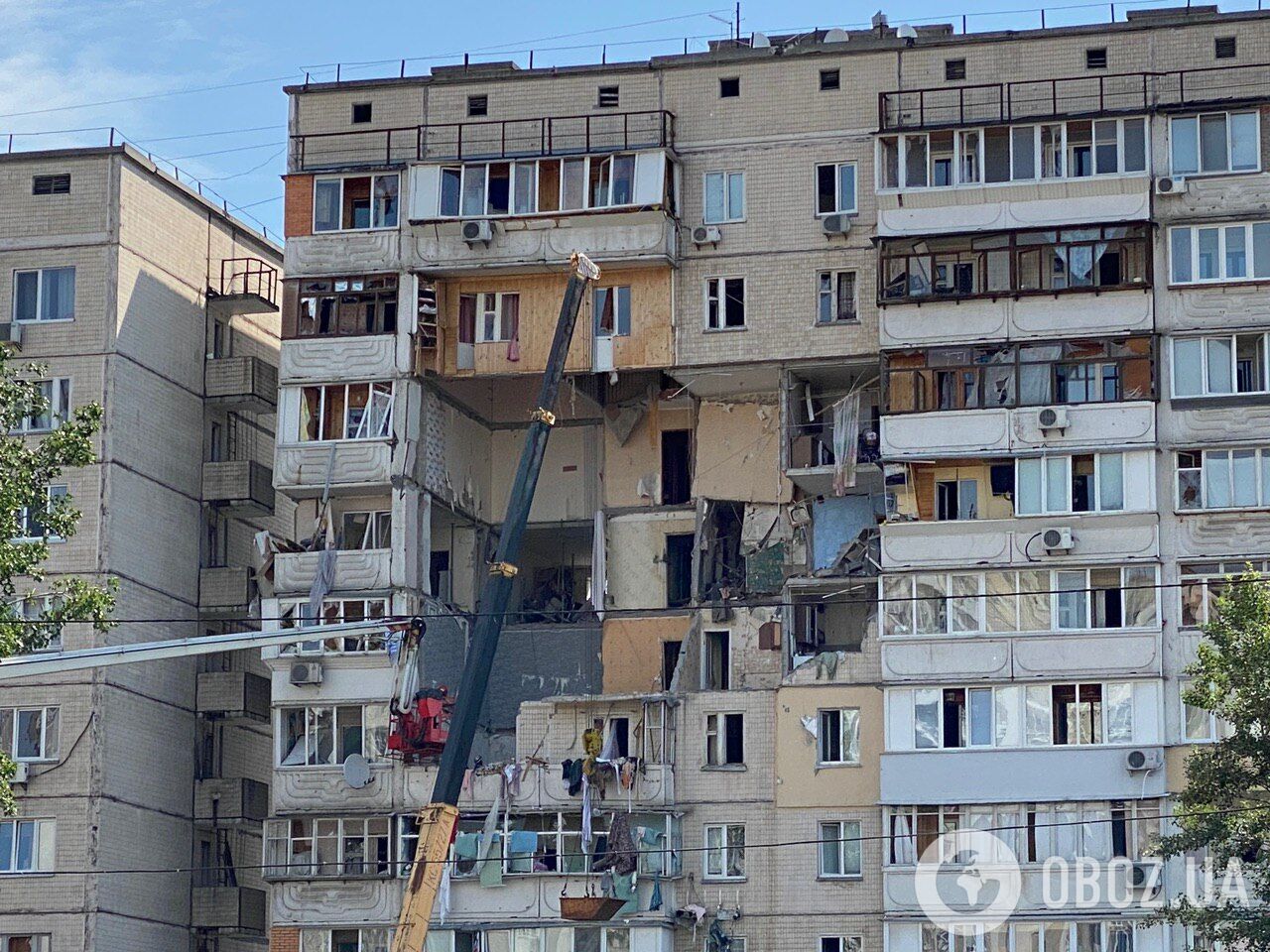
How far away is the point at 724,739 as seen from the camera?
2746 inches

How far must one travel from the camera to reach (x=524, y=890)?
6869 cm

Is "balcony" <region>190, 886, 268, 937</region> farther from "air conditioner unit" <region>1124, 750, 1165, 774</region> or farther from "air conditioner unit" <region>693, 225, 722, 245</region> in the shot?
"air conditioner unit" <region>1124, 750, 1165, 774</region>

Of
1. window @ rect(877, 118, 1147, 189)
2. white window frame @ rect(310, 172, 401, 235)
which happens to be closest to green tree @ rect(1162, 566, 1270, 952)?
window @ rect(877, 118, 1147, 189)

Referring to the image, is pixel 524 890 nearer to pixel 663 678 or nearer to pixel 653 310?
pixel 663 678

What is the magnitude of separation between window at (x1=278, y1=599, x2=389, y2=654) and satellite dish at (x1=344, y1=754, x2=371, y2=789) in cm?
284

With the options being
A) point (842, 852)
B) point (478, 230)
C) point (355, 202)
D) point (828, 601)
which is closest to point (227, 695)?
point (355, 202)

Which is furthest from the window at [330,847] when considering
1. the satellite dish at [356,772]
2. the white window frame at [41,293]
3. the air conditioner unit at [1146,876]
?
the air conditioner unit at [1146,876]

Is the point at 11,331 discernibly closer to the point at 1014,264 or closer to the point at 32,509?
the point at 32,509

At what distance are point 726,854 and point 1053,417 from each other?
1308 cm

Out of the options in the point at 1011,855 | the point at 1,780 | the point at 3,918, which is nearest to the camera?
the point at 1,780

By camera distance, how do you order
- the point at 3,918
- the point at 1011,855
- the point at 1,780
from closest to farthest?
the point at 1,780 → the point at 1011,855 → the point at 3,918

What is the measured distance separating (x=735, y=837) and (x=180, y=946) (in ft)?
53.7

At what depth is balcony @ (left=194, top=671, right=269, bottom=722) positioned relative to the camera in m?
76.5

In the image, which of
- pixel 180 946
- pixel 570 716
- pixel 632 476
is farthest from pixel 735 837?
pixel 180 946
